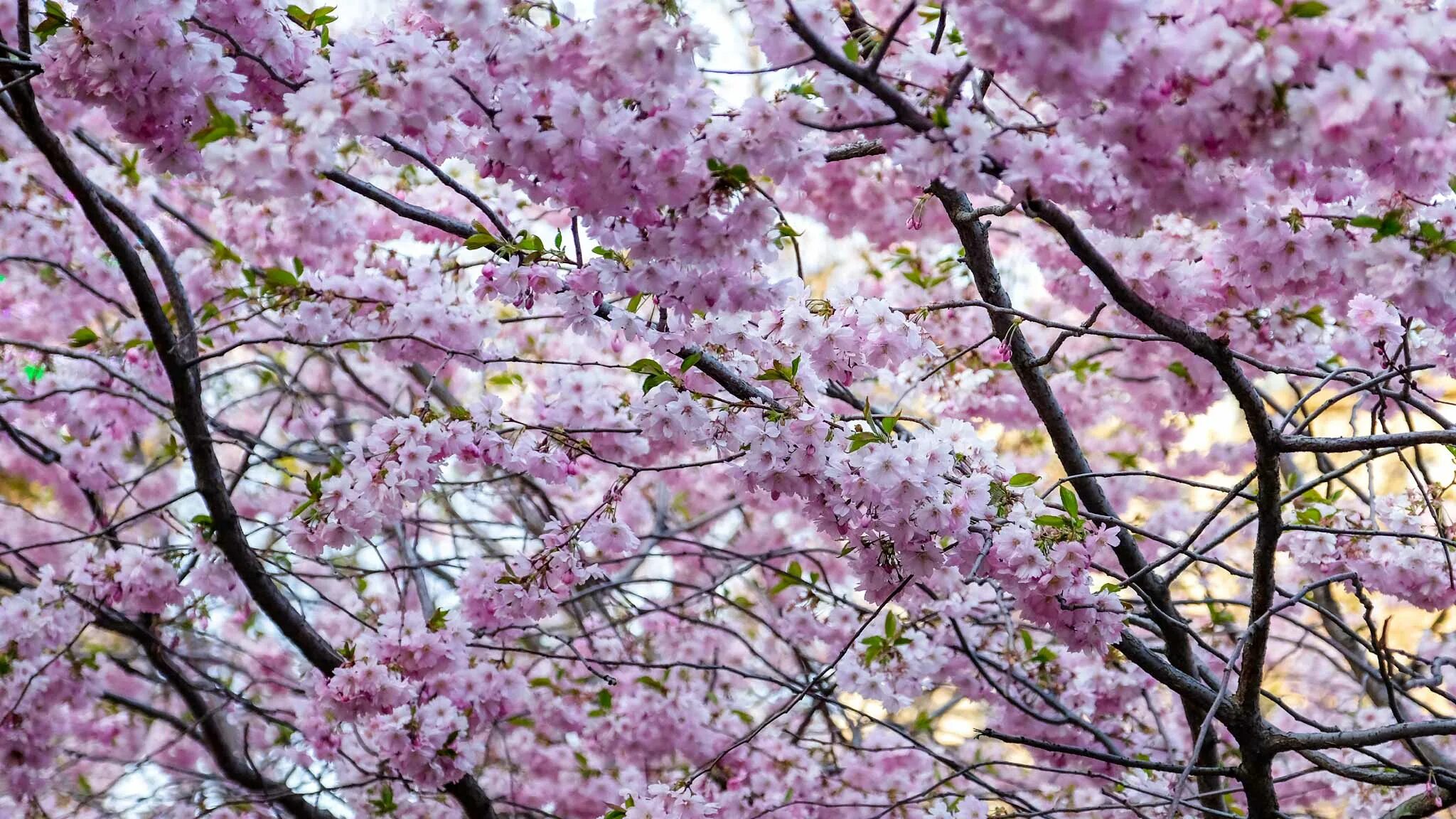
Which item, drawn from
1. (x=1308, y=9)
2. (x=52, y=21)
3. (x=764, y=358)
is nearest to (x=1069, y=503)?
(x=764, y=358)

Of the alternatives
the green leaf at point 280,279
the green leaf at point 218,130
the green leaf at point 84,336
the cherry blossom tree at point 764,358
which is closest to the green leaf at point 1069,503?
the cherry blossom tree at point 764,358

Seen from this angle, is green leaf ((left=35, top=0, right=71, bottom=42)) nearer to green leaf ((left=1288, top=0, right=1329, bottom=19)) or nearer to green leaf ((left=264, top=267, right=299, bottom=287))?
green leaf ((left=264, top=267, right=299, bottom=287))

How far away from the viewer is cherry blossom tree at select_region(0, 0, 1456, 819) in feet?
5.38

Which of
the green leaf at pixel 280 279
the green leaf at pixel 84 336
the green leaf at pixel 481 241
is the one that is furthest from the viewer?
the green leaf at pixel 84 336

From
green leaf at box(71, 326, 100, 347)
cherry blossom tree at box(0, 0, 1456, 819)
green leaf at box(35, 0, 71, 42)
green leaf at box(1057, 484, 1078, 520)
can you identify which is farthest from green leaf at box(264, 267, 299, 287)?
green leaf at box(1057, 484, 1078, 520)

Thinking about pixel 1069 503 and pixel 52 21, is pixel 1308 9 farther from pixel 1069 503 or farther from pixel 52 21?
pixel 52 21

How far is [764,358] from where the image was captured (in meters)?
2.60

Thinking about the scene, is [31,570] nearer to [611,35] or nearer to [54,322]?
[54,322]

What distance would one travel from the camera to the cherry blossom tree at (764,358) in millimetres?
1639

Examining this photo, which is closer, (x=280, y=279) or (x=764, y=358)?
(x=764, y=358)

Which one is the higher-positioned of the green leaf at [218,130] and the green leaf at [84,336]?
the green leaf at [84,336]

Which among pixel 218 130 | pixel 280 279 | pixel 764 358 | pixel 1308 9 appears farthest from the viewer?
pixel 280 279

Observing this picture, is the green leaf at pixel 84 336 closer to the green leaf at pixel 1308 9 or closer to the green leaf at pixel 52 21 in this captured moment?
the green leaf at pixel 52 21

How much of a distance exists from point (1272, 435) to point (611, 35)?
140 cm
